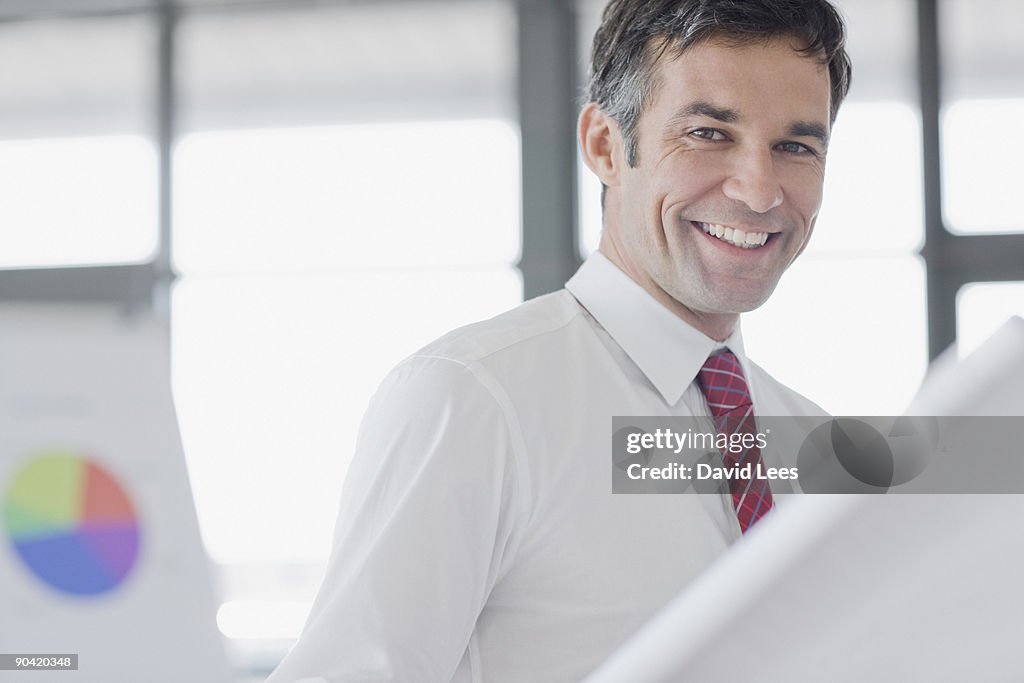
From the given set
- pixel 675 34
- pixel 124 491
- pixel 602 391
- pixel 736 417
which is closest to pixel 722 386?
pixel 736 417

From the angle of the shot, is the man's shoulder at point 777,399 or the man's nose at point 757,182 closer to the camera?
the man's nose at point 757,182

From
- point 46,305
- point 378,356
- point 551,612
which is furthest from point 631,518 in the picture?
point 46,305

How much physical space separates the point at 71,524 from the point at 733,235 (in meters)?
0.72

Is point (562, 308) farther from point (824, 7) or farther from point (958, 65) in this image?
point (958, 65)

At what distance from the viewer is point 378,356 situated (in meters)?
2.94

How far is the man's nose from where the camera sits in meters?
1.04

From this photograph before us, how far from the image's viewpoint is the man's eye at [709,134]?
3.45 ft

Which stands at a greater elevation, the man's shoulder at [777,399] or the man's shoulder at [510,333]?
the man's shoulder at [510,333]

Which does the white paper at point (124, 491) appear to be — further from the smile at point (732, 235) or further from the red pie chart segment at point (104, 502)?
the smile at point (732, 235)

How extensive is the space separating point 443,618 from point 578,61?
7.98ft

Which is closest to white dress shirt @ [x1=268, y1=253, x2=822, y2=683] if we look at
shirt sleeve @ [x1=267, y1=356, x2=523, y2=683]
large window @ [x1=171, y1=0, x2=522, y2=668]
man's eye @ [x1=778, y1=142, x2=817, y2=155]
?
shirt sleeve @ [x1=267, y1=356, x2=523, y2=683]

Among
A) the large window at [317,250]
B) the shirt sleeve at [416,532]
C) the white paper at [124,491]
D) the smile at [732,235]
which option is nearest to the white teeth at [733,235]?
the smile at [732,235]

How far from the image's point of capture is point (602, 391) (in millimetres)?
1035

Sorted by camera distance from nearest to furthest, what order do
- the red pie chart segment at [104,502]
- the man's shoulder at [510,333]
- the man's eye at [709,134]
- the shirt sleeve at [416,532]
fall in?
the red pie chart segment at [104,502], the shirt sleeve at [416,532], the man's shoulder at [510,333], the man's eye at [709,134]
